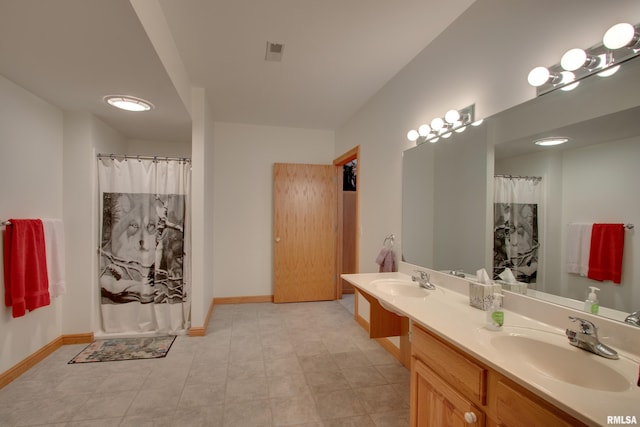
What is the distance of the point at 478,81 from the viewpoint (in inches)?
71.5

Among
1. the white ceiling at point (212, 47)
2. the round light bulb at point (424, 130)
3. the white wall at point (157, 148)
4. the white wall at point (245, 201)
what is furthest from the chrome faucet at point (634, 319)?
the white wall at point (157, 148)

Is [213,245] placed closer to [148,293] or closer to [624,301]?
[148,293]

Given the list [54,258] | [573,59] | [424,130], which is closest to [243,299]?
[54,258]

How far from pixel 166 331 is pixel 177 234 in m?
1.03

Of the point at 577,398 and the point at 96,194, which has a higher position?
the point at 96,194

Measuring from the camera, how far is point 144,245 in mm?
3082

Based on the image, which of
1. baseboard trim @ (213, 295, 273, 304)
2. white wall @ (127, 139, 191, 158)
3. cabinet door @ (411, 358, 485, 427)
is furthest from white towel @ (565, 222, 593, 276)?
white wall @ (127, 139, 191, 158)

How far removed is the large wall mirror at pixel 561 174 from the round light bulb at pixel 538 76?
0.26ft

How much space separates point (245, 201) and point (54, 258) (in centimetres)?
222

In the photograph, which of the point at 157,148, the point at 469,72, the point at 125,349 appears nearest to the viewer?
the point at 469,72

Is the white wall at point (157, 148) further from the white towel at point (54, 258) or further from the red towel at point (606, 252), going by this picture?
the red towel at point (606, 252)

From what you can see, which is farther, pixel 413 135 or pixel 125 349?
pixel 125 349

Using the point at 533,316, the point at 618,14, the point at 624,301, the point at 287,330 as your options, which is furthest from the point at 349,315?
the point at 618,14

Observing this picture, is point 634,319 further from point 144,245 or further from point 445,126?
point 144,245
